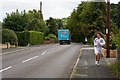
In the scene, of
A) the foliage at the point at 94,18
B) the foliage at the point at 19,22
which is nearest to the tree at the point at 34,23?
the foliage at the point at 19,22

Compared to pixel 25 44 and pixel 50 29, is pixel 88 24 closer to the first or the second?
pixel 25 44

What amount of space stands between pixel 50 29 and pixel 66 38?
3968 centimetres

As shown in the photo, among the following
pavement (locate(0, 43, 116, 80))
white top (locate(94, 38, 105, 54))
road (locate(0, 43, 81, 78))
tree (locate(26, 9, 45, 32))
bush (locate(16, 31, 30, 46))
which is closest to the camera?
pavement (locate(0, 43, 116, 80))

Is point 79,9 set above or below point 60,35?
above

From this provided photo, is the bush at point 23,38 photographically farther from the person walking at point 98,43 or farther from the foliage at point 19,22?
the person walking at point 98,43

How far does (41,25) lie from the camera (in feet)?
327

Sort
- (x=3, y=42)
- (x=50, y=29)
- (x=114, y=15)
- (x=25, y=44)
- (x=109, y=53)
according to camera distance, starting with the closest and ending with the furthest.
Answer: (x=109, y=53) → (x=3, y=42) → (x=25, y=44) → (x=114, y=15) → (x=50, y=29)

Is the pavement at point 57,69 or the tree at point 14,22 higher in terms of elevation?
the tree at point 14,22

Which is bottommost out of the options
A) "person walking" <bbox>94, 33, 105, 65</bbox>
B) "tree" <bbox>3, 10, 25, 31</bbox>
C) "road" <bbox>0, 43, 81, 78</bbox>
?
"road" <bbox>0, 43, 81, 78</bbox>

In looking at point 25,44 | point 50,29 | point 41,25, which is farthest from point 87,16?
point 50,29

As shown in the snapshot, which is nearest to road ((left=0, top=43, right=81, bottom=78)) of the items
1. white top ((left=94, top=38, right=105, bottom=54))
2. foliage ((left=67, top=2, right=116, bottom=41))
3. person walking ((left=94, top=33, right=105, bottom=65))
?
person walking ((left=94, top=33, right=105, bottom=65))

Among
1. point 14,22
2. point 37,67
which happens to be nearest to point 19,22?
point 14,22

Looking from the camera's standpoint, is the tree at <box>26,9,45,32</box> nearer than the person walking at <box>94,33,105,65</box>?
No

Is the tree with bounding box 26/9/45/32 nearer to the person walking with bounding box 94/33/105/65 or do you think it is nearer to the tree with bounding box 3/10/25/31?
the tree with bounding box 3/10/25/31
